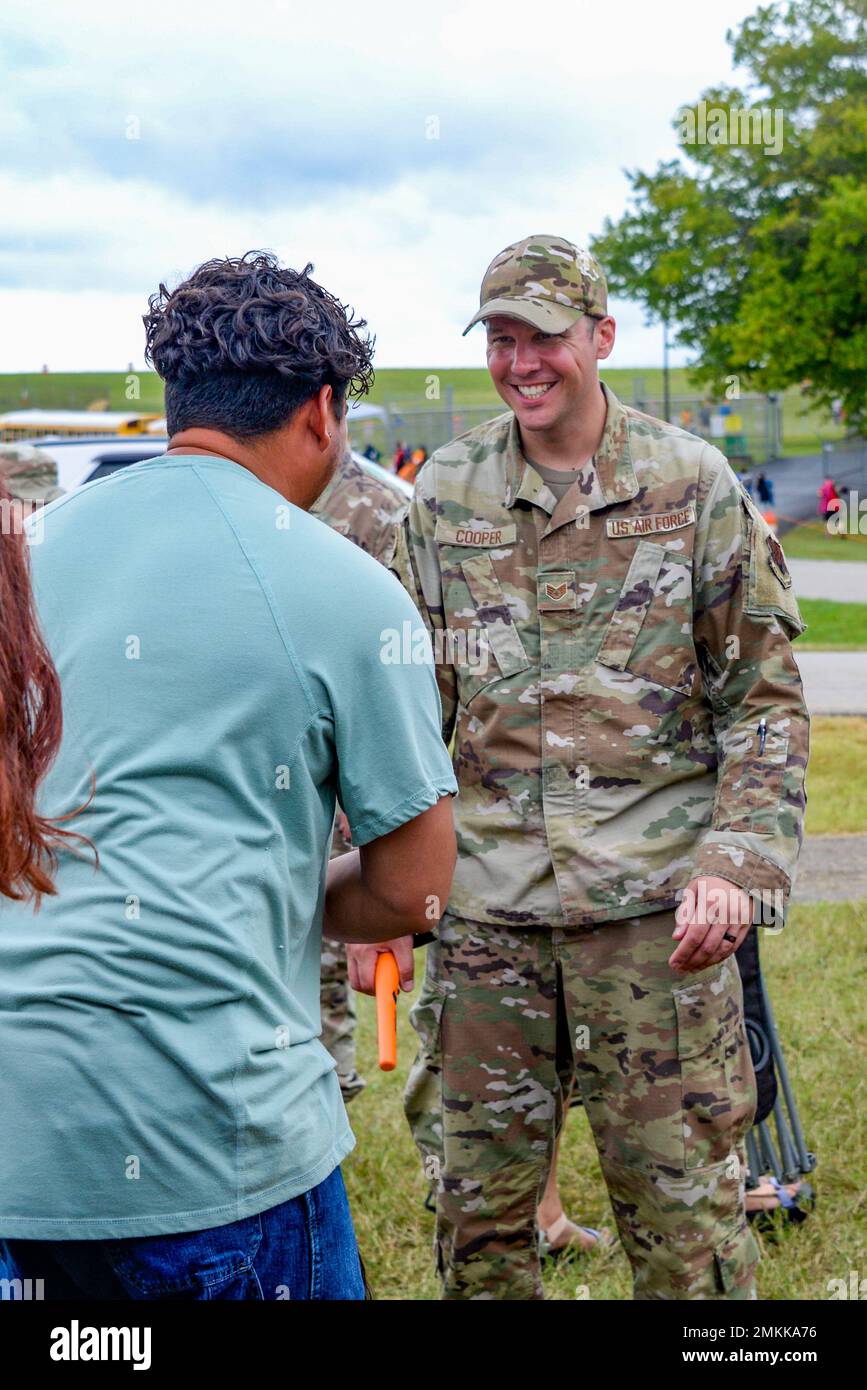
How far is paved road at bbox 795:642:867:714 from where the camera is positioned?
11484 millimetres

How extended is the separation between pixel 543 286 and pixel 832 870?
5015 millimetres

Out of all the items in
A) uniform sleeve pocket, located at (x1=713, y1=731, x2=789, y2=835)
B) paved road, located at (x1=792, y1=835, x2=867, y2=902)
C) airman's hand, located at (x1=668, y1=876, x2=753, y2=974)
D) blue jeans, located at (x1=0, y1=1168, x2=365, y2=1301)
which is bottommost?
paved road, located at (x1=792, y1=835, x2=867, y2=902)

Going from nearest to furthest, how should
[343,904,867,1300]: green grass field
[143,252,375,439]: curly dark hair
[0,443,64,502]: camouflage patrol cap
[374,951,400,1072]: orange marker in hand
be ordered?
[143,252,375,439]: curly dark hair, [374,951,400,1072]: orange marker in hand, [343,904,867,1300]: green grass field, [0,443,64,502]: camouflage patrol cap

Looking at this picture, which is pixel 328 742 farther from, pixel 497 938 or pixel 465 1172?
pixel 465 1172

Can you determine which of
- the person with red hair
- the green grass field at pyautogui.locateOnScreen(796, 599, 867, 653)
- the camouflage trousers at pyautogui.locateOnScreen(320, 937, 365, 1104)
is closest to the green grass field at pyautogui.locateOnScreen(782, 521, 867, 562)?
the green grass field at pyautogui.locateOnScreen(796, 599, 867, 653)

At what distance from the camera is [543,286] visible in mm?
3000

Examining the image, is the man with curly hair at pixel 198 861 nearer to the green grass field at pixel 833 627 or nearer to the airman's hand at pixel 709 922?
the airman's hand at pixel 709 922

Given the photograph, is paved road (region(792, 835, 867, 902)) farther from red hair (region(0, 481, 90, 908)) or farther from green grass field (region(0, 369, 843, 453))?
green grass field (region(0, 369, 843, 453))

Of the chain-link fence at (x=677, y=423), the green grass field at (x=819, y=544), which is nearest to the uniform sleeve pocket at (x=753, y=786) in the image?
the green grass field at (x=819, y=544)

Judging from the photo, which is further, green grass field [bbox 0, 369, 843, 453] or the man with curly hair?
green grass field [bbox 0, 369, 843, 453]

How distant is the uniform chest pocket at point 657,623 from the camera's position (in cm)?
293

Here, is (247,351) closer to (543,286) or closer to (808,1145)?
(543,286)

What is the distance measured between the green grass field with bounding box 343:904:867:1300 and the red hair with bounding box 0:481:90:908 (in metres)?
2.35

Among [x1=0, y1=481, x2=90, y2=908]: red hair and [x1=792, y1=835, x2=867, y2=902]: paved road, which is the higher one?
[x1=0, y1=481, x2=90, y2=908]: red hair
